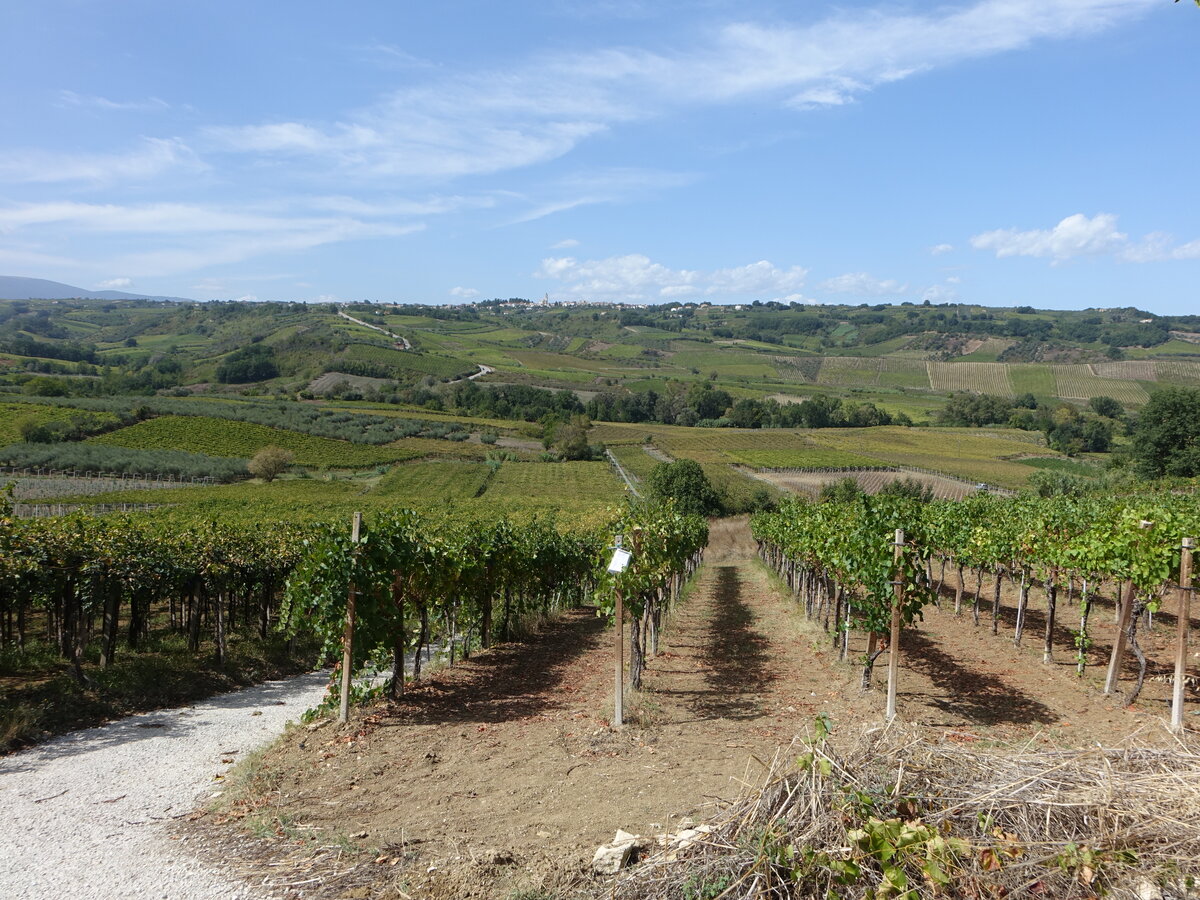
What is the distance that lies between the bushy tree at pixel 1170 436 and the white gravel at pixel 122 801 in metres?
62.0

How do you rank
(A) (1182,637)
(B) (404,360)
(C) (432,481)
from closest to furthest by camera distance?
(A) (1182,637) < (C) (432,481) < (B) (404,360)

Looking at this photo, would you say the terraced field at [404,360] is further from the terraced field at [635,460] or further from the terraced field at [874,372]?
the terraced field at [874,372]

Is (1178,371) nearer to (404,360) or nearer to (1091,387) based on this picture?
(1091,387)

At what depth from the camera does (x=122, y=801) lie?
25.6 ft

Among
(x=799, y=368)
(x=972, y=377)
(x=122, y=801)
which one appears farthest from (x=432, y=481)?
(x=972, y=377)

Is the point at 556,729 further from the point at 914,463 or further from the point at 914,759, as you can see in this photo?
the point at 914,463

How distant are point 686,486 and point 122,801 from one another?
49.5 metres

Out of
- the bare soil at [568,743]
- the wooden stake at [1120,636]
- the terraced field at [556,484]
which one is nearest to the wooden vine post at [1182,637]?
the bare soil at [568,743]

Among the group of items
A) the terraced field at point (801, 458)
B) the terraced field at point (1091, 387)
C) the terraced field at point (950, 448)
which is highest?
the terraced field at point (1091, 387)

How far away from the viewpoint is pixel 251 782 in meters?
8.10

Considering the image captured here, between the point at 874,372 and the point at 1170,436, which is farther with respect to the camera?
the point at 874,372

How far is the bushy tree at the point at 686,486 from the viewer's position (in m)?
55.4

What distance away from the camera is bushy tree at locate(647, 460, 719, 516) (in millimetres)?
55359

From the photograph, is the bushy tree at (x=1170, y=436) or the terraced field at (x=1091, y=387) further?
the terraced field at (x=1091, y=387)
